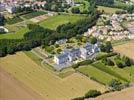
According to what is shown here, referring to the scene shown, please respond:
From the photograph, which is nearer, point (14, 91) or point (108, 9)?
point (14, 91)

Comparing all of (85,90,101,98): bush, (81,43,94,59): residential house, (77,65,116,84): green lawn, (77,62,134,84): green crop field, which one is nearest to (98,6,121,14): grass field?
(81,43,94,59): residential house

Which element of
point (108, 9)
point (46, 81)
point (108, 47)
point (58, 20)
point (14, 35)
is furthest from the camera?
point (108, 9)

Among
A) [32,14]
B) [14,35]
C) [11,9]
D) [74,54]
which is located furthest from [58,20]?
[74,54]

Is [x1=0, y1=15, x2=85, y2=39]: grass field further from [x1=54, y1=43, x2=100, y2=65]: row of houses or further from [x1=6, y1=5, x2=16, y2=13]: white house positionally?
[x1=54, y1=43, x2=100, y2=65]: row of houses

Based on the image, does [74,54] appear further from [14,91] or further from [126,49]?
[14,91]

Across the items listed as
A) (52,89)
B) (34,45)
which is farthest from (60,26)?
(52,89)

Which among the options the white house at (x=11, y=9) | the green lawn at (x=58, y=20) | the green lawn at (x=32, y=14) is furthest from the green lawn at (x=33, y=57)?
the white house at (x=11, y=9)

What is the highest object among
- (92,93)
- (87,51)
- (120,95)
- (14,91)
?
(87,51)
